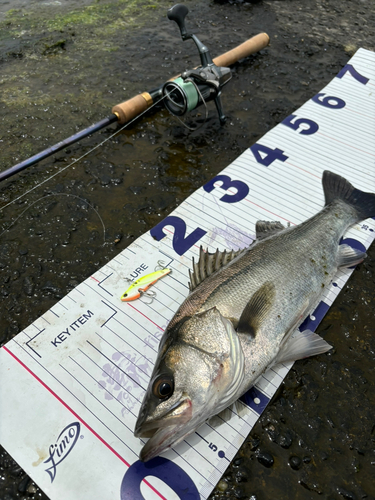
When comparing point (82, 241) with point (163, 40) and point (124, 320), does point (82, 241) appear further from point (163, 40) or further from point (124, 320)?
point (163, 40)

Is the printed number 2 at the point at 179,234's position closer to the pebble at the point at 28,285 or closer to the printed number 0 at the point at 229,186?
the printed number 0 at the point at 229,186

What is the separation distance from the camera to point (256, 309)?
203cm

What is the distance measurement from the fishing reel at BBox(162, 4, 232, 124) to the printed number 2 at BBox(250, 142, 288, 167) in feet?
2.25

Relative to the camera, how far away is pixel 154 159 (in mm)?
3543

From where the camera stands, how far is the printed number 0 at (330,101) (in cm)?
425

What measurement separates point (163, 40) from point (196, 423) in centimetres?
536

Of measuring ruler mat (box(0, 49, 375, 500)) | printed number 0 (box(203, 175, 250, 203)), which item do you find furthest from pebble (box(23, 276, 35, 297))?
printed number 0 (box(203, 175, 250, 203))

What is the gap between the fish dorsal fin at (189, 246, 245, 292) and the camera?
7.40ft

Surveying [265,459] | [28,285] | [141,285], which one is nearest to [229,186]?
[141,285]

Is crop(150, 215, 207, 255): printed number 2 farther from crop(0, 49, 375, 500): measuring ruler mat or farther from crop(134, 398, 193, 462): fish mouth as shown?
crop(134, 398, 193, 462): fish mouth

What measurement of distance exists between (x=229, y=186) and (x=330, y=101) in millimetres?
2111

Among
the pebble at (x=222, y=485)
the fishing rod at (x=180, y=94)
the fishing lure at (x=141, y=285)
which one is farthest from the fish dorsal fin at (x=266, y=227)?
the pebble at (x=222, y=485)

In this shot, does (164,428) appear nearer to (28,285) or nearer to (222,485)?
(222,485)

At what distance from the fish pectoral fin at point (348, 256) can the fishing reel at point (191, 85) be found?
190cm
